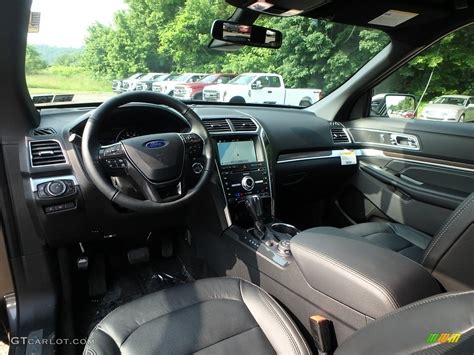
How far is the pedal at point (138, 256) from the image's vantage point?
8.01 ft

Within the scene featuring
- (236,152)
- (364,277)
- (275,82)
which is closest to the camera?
(364,277)

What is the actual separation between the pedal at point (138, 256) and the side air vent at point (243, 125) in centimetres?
91

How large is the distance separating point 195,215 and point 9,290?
99 centimetres

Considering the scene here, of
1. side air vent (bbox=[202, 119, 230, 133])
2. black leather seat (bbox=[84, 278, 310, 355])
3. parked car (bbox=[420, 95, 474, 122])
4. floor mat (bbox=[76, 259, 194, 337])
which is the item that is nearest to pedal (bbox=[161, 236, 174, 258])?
floor mat (bbox=[76, 259, 194, 337])

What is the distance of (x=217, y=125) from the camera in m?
2.36

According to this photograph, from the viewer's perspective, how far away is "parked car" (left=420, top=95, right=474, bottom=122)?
105 inches

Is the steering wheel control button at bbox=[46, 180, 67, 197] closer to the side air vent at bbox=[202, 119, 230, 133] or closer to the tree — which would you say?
the tree

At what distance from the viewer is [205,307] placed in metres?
1.53

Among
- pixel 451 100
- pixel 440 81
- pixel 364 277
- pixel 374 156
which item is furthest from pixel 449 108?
pixel 364 277

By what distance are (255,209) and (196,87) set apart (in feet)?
4.04

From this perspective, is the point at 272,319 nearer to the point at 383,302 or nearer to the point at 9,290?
the point at 383,302

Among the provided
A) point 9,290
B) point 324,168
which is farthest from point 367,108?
point 9,290

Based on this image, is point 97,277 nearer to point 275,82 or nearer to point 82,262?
point 82,262

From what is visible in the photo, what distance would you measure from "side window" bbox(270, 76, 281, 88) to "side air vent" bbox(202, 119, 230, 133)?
1411mm
